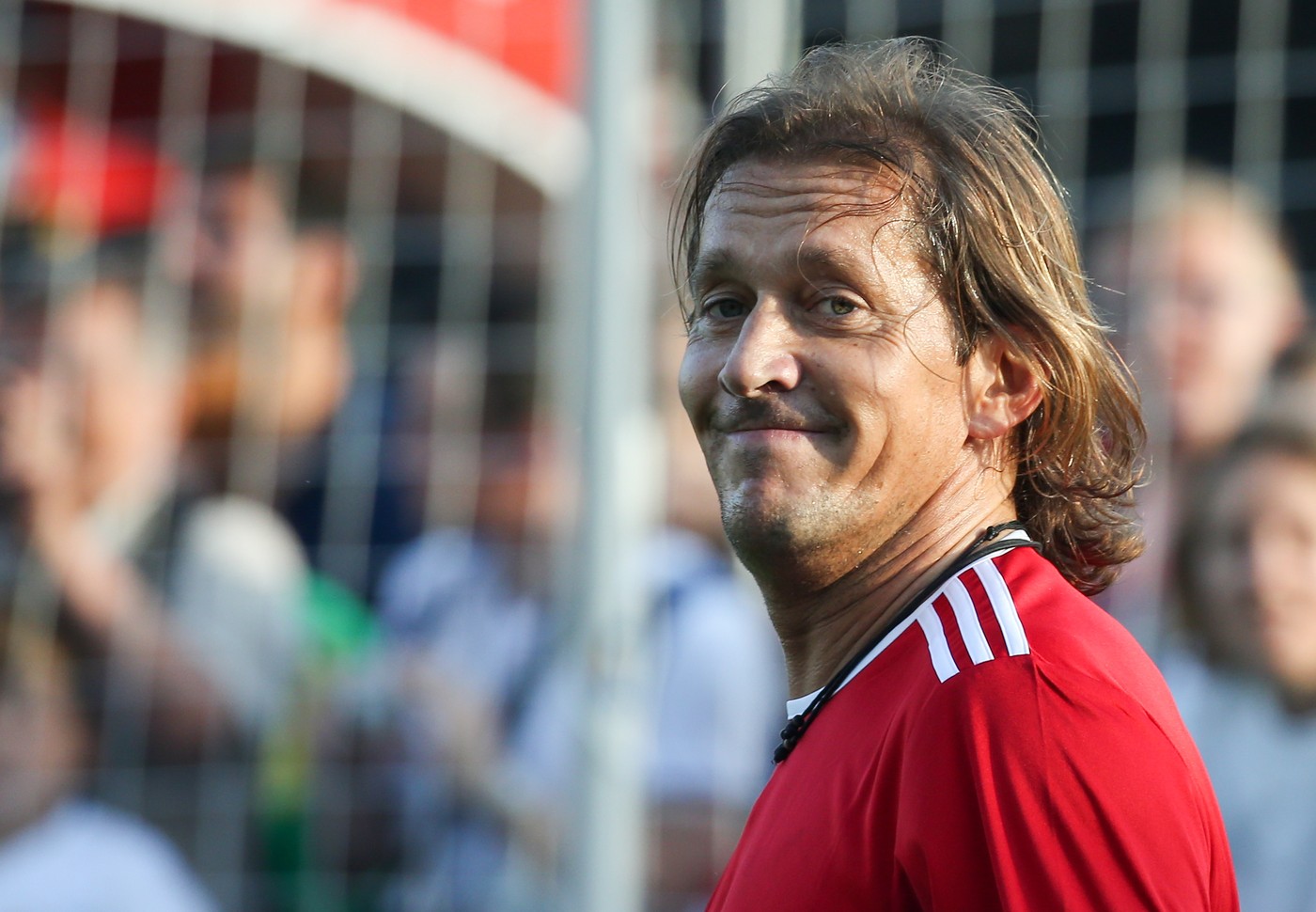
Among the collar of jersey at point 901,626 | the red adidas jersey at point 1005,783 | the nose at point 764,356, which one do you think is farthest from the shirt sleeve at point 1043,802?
the nose at point 764,356

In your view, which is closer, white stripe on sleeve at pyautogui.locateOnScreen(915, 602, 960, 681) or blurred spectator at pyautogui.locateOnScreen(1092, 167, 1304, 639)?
white stripe on sleeve at pyautogui.locateOnScreen(915, 602, 960, 681)

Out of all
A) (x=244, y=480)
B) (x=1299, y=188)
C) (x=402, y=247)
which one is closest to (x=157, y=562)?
(x=244, y=480)

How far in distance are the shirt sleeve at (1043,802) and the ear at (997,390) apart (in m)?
0.39

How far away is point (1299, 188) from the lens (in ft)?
12.4

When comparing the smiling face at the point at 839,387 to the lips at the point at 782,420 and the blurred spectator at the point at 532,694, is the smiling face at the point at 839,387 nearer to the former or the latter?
the lips at the point at 782,420

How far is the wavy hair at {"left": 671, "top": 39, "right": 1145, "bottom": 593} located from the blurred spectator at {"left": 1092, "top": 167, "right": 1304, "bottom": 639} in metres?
1.69

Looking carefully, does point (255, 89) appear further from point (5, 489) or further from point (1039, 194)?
point (1039, 194)

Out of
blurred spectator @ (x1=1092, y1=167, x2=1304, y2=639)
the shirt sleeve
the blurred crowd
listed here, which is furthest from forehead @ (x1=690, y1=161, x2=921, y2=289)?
→ blurred spectator @ (x1=1092, y1=167, x2=1304, y2=639)

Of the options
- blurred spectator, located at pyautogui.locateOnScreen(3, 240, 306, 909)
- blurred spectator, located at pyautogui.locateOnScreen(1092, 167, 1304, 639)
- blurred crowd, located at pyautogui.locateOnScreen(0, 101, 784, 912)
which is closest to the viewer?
blurred spectator, located at pyautogui.locateOnScreen(1092, 167, 1304, 639)

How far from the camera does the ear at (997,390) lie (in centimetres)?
158

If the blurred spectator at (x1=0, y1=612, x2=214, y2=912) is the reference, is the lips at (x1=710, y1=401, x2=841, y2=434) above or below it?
above

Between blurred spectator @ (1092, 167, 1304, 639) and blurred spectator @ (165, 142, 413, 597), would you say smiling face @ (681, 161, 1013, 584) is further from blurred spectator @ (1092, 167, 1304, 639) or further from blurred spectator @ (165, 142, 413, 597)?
blurred spectator @ (165, 142, 413, 597)

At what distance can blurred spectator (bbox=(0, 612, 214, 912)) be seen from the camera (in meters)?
3.83

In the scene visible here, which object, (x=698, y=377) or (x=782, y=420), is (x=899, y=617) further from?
(x=698, y=377)
